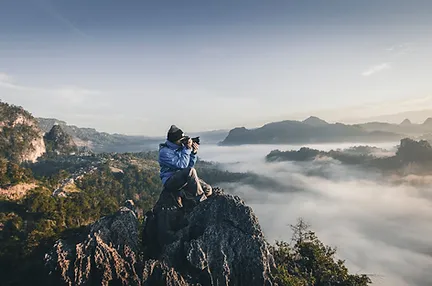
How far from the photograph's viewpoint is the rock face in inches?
698

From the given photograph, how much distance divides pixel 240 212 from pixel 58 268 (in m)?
11.4

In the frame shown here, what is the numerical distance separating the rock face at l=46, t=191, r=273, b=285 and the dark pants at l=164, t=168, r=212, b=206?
1062 mm

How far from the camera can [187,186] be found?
2036 centimetres

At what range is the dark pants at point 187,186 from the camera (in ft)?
62.8

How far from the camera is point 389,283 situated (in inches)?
6845

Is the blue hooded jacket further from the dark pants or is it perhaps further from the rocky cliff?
the rocky cliff

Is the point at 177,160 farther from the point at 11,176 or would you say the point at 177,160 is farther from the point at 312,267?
the point at 11,176

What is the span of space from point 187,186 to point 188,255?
448 centimetres

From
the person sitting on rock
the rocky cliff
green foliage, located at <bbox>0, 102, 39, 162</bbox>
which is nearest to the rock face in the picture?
the person sitting on rock

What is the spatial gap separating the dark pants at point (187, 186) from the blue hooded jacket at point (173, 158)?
1.24 ft

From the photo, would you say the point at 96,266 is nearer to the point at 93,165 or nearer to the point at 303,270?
the point at 303,270

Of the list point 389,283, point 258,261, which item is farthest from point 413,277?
point 258,261

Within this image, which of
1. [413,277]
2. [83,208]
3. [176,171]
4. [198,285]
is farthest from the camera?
[413,277]

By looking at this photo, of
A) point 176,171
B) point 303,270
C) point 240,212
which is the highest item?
point 176,171
